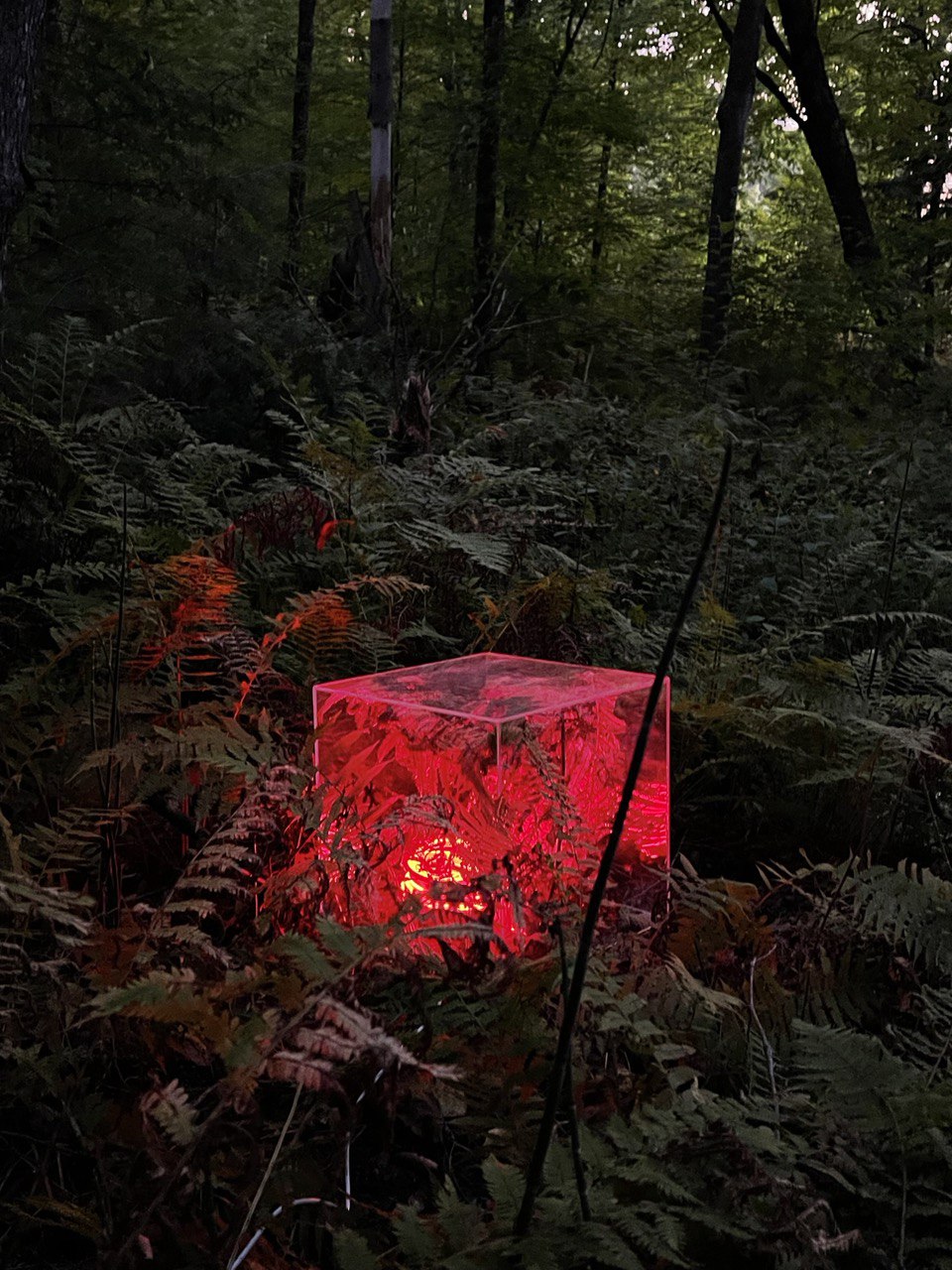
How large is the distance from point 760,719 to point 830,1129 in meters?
1.63

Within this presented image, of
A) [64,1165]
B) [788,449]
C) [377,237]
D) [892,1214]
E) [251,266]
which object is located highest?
[377,237]

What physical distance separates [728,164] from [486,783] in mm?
10502

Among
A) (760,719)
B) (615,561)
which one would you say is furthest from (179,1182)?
(615,561)

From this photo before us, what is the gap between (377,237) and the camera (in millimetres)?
10102

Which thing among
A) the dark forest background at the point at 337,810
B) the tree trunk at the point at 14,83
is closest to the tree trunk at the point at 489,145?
the dark forest background at the point at 337,810

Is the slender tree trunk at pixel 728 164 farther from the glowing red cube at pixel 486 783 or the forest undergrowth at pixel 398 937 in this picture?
the glowing red cube at pixel 486 783

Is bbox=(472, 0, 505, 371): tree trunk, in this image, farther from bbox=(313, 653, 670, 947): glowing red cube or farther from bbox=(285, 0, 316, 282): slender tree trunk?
bbox=(313, 653, 670, 947): glowing red cube

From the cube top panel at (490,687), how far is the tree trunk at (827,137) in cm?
1005

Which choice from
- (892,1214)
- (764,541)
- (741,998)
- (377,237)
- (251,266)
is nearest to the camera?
(892,1214)

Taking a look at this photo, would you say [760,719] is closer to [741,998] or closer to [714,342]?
[741,998]

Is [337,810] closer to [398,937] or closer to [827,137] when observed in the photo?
[398,937]

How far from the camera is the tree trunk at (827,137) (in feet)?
37.7

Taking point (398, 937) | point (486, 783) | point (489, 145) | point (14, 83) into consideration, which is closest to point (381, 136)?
point (489, 145)

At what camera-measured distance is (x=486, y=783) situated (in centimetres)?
223
